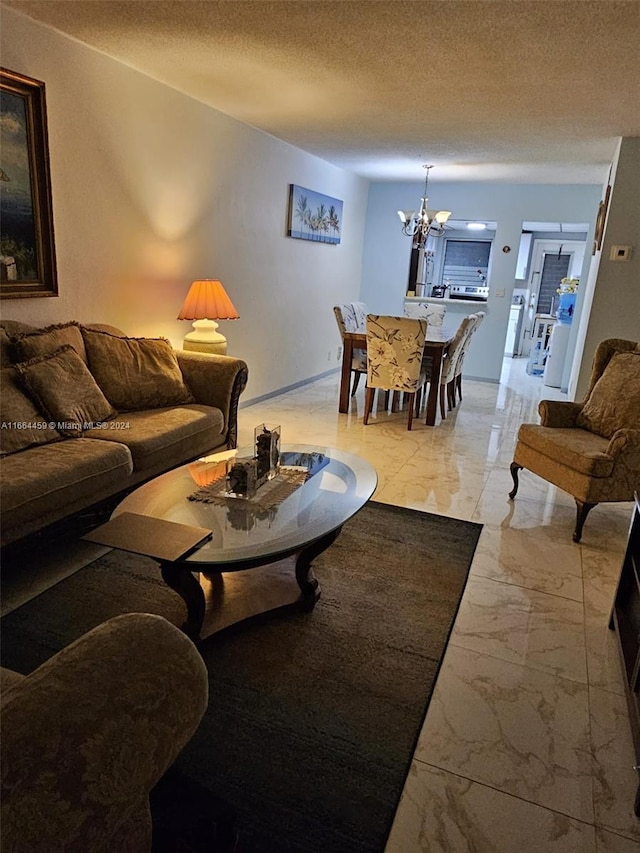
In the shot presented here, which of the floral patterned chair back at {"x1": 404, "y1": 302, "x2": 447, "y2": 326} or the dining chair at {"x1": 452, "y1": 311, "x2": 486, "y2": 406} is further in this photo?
the floral patterned chair back at {"x1": 404, "y1": 302, "x2": 447, "y2": 326}

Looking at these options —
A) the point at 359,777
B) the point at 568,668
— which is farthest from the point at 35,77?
the point at 568,668

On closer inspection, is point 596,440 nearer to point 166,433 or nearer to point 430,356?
point 430,356

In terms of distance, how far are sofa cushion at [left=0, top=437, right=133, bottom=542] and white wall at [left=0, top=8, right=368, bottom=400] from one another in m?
0.95

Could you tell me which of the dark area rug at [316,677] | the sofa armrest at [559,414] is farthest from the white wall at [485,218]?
the dark area rug at [316,677]

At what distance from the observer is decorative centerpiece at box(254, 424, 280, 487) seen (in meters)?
Answer: 2.42

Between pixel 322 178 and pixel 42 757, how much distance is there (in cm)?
618

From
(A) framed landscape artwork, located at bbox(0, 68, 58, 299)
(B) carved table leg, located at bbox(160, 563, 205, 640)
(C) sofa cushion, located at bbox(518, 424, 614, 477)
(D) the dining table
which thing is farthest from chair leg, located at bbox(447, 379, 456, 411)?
(B) carved table leg, located at bbox(160, 563, 205, 640)

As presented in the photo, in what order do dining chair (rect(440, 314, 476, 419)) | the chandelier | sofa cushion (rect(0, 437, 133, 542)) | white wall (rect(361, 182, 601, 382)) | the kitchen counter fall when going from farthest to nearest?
the kitchen counter < white wall (rect(361, 182, 601, 382)) < the chandelier < dining chair (rect(440, 314, 476, 419)) < sofa cushion (rect(0, 437, 133, 542))

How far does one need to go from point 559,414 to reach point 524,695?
6.52 feet

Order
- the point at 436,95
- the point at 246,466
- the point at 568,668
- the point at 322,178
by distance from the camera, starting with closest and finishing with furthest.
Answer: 1. the point at 568,668
2. the point at 246,466
3. the point at 436,95
4. the point at 322,178

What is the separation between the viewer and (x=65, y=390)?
2.74 metres

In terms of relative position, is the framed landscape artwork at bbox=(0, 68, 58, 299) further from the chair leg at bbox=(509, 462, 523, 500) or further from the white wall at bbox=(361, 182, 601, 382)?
the white wall at bbox=(361, 182, 601, 382)

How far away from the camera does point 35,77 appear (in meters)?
2.80

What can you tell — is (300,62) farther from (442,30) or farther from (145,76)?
(145,76)
